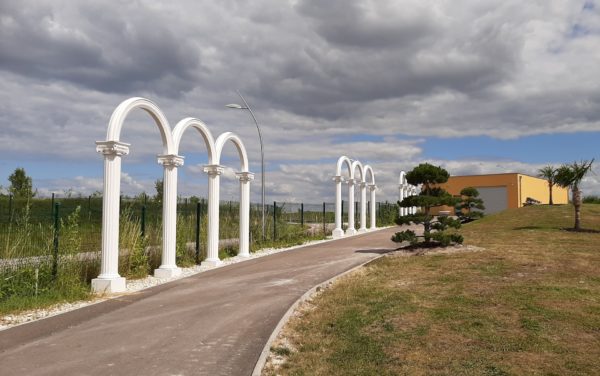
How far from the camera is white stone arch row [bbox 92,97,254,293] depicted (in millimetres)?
11125

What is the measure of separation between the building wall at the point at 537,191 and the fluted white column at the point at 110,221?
1799 inches

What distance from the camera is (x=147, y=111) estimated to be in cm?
1282

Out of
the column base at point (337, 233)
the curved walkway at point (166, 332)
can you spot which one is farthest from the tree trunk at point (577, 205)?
the curved walkway at point (166, 332)

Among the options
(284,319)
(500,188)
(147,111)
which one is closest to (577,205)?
(147,111)

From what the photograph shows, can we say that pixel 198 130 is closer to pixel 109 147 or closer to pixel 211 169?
pixel 211 169

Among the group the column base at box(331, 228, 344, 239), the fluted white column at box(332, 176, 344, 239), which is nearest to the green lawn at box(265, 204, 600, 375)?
the column base at box(331, 228, 344, 239)

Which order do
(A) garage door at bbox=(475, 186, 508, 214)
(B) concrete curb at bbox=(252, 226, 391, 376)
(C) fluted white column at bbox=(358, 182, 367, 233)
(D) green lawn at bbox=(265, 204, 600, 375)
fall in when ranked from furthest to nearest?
(A) garage door at bbox=(475, 186, 508, 214) < (C) fluted white column at bbox=(358, 182, 367, 233) < (D) green lawn at bbox=(265, 204, 600, 375) < (B) concrete curb at bbox=(252, 226, 391, 376)

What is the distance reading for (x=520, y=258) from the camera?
14453 millimetres

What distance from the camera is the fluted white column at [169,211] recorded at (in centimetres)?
1356

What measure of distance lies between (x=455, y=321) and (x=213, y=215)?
9.44 m

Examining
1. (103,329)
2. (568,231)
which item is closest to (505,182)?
(568,231)

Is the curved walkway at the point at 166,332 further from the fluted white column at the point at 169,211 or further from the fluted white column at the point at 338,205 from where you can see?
the fluted white column at the point at 338,205

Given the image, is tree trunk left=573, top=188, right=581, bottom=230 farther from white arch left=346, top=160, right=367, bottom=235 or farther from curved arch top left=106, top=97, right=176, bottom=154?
curved arch top left=106, top=97, right=176, bottom=154

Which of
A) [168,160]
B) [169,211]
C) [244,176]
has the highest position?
[168,160]
